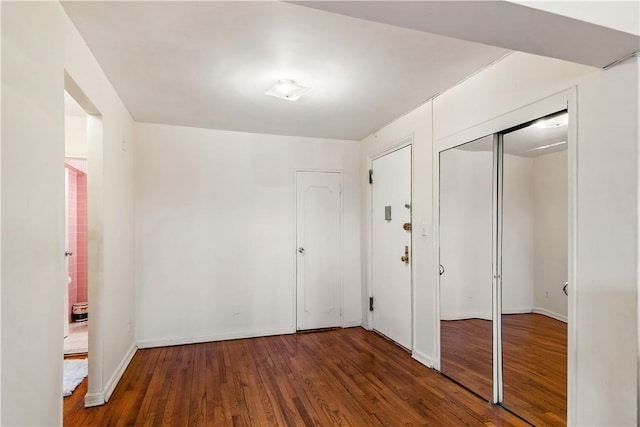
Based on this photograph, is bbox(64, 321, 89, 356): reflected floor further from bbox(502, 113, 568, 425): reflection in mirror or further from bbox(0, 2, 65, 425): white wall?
bbox(502, 113, 568, 425): reflection in mirror

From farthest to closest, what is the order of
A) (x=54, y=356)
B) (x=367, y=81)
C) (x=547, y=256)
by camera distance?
1. (x=367, y=81)
2. (x=547, y=256)
3. (x=54, y=356)

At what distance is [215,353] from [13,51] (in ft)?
10.5

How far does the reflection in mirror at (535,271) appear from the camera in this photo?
6.94 ft

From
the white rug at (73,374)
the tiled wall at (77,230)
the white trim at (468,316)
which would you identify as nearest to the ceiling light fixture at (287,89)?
the white trim at (468,316)

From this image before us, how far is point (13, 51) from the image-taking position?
4.19 ft

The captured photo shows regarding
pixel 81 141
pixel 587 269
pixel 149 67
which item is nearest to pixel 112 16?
pixel 149 67

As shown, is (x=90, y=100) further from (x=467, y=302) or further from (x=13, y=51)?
(x=467, y=302)

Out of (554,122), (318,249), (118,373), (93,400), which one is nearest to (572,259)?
(554,122)

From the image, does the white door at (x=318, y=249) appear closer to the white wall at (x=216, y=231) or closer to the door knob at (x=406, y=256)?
the white wall at (x=216, y=231)

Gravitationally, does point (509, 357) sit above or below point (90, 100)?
below

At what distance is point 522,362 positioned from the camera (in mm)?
2434

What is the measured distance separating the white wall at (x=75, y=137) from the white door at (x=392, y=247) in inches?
134

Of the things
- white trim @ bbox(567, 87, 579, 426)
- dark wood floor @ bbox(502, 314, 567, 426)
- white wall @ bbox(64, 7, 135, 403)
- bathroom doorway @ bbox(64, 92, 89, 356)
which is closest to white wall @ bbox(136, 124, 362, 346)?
white wall @ bbox(64, 7, 135, 403)

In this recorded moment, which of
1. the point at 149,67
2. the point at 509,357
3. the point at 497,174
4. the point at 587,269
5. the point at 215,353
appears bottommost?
the point at 215,353
